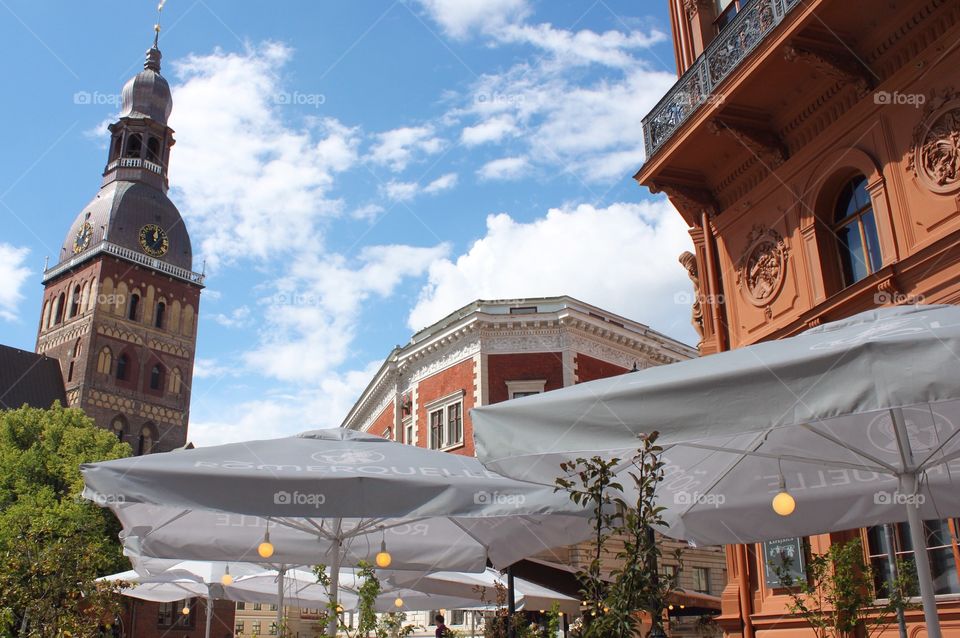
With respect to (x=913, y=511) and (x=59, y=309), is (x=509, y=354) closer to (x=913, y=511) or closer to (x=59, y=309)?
(x=913, y=511)

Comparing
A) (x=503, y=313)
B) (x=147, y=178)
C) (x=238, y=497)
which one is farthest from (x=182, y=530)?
(x=147, y=178)

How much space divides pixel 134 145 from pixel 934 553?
77614 millimetres

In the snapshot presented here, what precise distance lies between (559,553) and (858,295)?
20811mm

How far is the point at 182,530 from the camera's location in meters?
7.98

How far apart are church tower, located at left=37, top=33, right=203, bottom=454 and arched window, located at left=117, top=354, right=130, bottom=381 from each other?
0.08m

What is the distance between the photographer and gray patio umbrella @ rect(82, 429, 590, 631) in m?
5.53

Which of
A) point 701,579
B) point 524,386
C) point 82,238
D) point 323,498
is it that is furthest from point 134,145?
point 323,498

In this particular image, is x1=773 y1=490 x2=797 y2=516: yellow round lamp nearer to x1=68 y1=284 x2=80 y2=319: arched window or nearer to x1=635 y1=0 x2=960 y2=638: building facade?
x1=635 y1=0 x2=960 y2=638: building facade

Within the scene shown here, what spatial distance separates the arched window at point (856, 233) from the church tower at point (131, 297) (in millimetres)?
62332

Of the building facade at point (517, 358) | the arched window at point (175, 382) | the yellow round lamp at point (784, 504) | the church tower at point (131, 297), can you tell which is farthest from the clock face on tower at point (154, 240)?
the yellow round lamp at point (784, 504)

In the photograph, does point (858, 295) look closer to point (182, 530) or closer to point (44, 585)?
point (182, 530)

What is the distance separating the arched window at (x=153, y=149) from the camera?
75188mm

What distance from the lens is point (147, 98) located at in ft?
251

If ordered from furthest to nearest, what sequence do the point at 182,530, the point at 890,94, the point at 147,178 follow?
1. the point at 147,178
2. the point at 890,94
3. the point at 182,530
